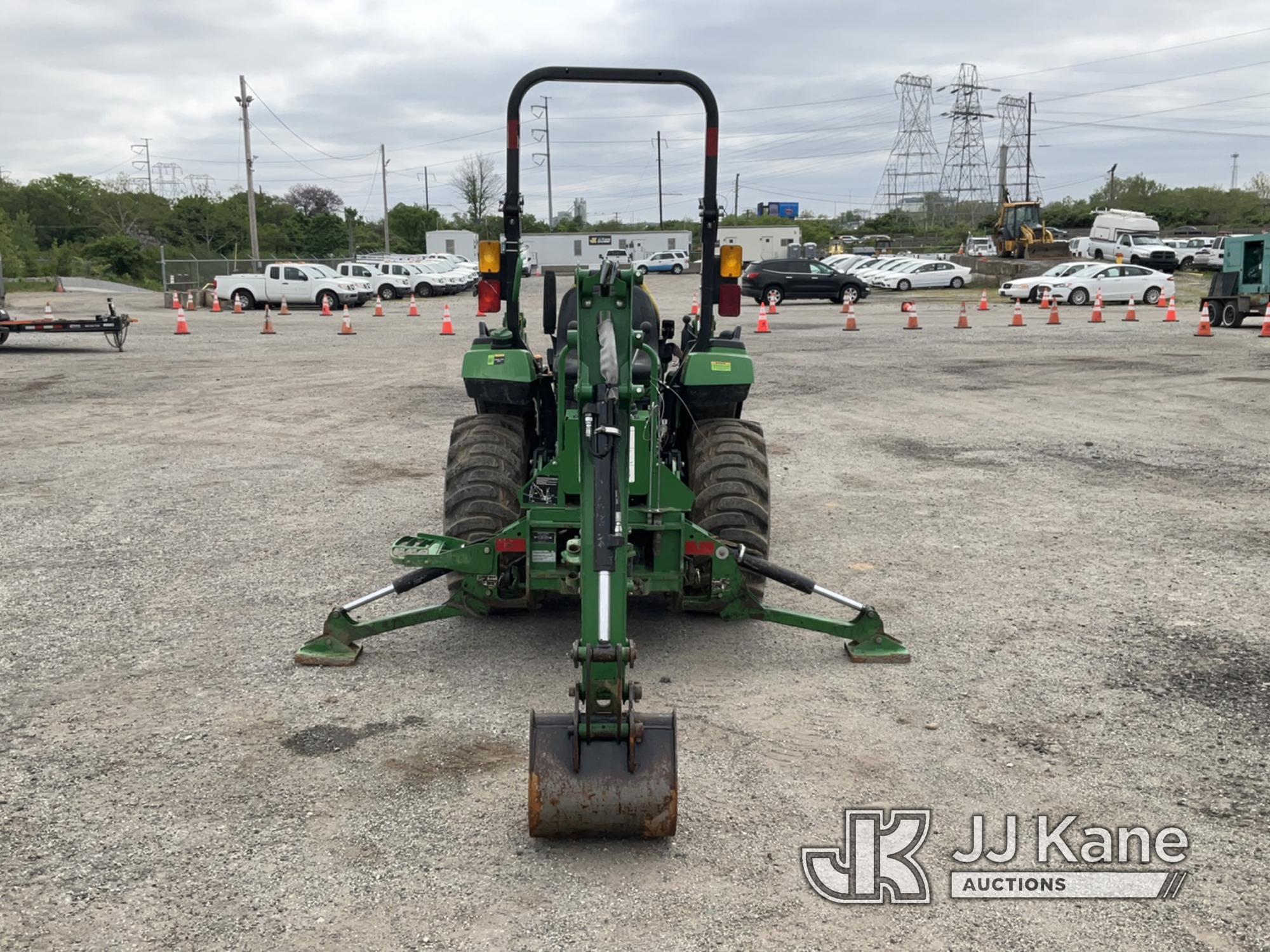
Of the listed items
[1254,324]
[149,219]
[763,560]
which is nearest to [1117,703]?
[763,560]

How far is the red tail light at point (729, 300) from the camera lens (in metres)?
6.33

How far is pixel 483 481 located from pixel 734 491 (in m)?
1.37

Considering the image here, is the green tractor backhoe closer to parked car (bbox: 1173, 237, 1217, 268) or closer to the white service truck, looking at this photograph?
the white service truck

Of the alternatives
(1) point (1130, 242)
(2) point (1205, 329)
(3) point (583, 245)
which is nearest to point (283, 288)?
(2) point (1205, 329)

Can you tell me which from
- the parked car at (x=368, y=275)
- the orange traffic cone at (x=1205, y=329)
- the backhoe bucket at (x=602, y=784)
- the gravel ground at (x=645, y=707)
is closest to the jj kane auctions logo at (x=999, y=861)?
the gravel ground at (x=645, y=707)

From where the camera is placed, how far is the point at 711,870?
12.8 feet

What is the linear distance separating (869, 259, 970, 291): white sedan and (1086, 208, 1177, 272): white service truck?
7.87 meters

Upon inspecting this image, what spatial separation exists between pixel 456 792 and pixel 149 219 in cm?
8474

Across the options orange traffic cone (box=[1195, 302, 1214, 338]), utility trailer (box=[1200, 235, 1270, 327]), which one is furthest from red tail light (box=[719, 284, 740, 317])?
utility trailer (box=[1200, 235, 1270, 327])

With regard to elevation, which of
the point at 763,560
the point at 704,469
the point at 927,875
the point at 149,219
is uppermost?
the point at 149,219

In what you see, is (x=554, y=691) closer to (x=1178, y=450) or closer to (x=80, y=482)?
(x=80, y=482)

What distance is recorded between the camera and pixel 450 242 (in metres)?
72.1

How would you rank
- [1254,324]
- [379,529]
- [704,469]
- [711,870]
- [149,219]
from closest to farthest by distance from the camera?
[711,870] → [704,469] → [379,529] → [1254,324] → [149,219]

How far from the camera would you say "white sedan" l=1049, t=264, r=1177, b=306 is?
3441cm
